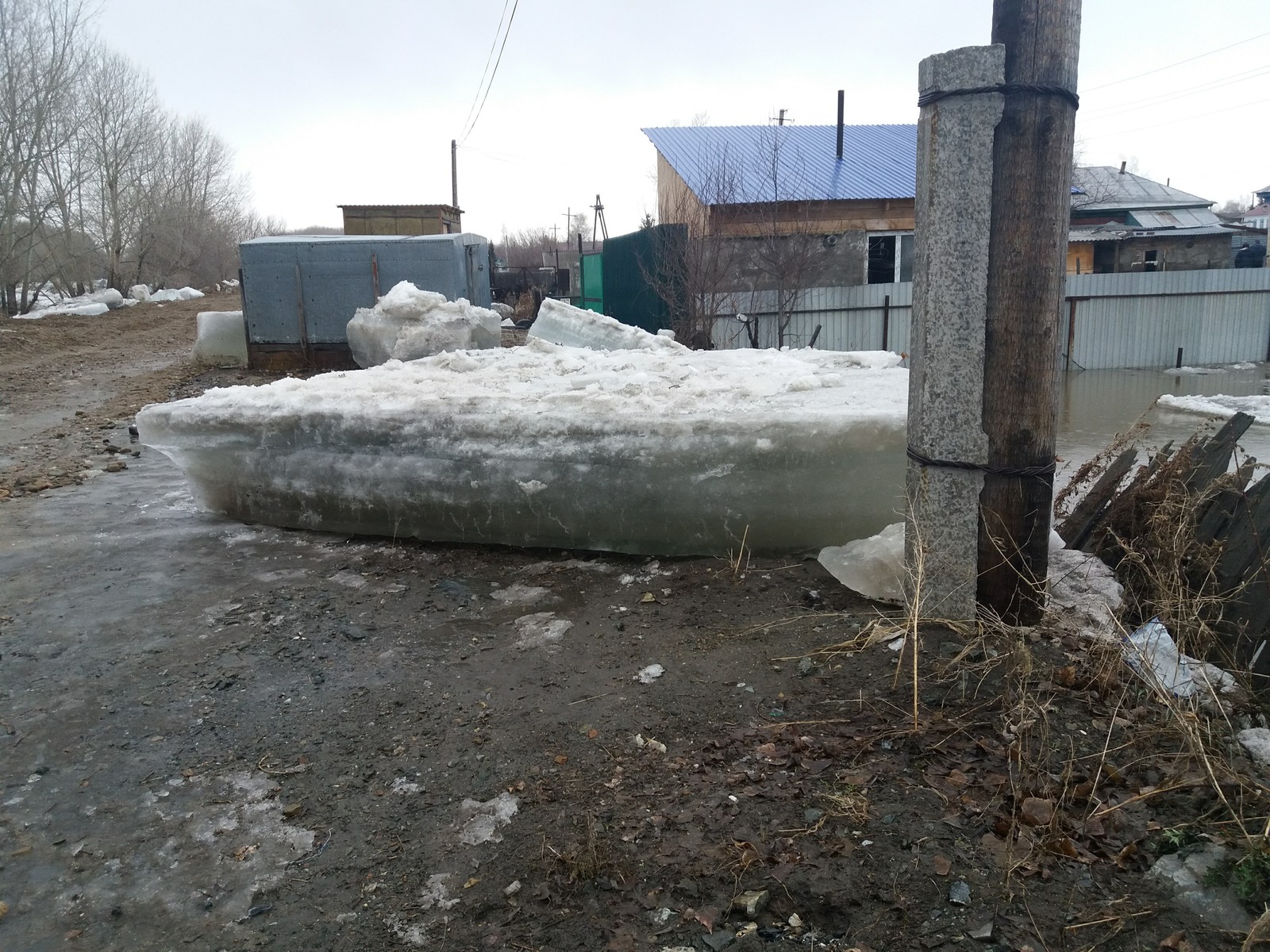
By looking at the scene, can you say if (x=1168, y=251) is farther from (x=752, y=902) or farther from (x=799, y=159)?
(x=752, y=902)

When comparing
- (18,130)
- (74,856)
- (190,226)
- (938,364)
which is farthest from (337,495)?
(190,226)

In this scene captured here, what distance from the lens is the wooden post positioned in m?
2.57

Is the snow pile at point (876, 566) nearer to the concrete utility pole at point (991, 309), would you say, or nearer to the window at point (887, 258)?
the concrete utility pole at point (991, 309)

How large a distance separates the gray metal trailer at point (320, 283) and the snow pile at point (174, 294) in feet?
89.1

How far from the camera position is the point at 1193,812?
200 centimetres

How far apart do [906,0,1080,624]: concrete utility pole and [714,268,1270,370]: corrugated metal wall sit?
37.9ft

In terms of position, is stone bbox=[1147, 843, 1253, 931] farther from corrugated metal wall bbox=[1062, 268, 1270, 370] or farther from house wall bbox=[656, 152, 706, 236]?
corrugated metal wall bbox=[1062, 268, 1270, 370]

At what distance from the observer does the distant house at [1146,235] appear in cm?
Answer: 3014

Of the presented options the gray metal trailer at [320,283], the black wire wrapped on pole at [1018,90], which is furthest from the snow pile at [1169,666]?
the gray metal trailer at [320,283]

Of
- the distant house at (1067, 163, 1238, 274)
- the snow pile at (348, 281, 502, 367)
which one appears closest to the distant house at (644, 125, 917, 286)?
the snow pile at (348, 281, 502, 367)

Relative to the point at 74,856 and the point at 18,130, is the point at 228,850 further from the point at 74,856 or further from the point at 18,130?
the point at 18,130

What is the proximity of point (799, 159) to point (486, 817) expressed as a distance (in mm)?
19776

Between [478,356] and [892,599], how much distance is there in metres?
3.40

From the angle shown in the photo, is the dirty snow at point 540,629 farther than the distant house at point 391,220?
No
